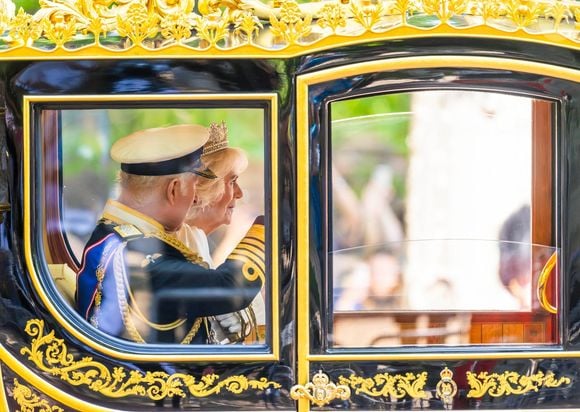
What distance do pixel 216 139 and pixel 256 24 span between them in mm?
366

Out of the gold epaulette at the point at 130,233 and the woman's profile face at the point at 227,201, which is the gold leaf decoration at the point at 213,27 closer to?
the woman's profile face at the point at 227,201

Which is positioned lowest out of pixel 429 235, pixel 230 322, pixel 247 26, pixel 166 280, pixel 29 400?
pixel 29 400

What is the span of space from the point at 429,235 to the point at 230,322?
2.19ft

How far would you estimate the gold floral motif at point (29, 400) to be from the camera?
241cm

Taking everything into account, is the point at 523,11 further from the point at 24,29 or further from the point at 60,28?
the point at 24,29

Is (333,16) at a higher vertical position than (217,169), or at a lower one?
higher

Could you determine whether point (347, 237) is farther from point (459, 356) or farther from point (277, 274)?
point (459, 356)

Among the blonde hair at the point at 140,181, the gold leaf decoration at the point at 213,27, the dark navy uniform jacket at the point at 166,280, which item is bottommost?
the dark navy uniform jacket at the point at 166,280

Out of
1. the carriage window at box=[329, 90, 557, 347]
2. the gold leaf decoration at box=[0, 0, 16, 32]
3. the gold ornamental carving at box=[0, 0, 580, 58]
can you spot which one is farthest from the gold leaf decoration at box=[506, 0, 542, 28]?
the gold leaf decoration at box=[0, 0, 16, 32]

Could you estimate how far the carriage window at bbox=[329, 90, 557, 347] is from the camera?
2.38 meters

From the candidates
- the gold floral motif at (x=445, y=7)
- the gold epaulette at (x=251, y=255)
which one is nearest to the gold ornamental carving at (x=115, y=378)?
the gold epaulette at (x=251, y=255)

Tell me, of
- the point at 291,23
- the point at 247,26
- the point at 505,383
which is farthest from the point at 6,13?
the point at 505,383

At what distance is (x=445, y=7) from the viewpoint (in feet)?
7.66

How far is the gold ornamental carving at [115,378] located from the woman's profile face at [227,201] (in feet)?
1.58
